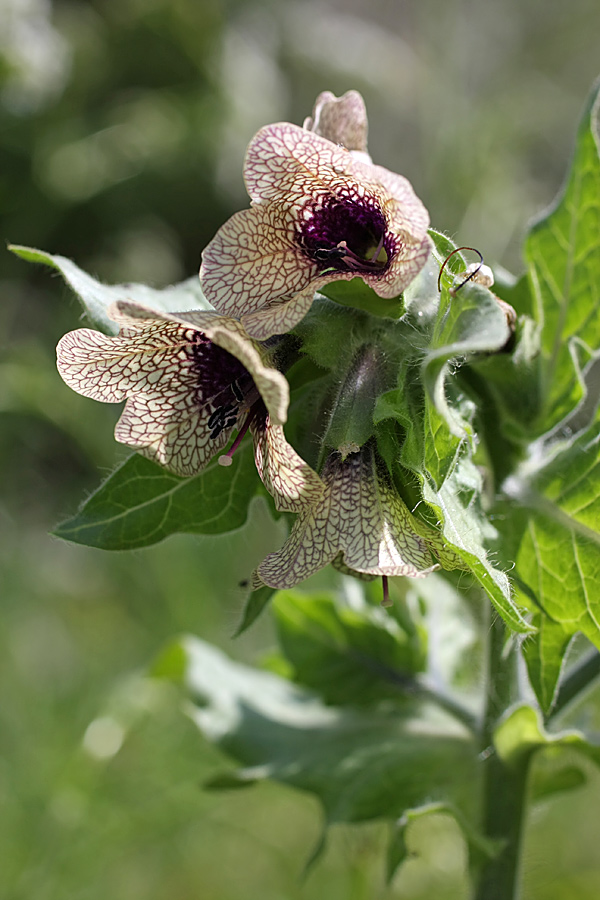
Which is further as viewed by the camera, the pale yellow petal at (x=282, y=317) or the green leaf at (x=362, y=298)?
the green leaf at (x=362, y=298)

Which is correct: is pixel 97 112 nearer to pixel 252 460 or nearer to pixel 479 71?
pixel 479 71

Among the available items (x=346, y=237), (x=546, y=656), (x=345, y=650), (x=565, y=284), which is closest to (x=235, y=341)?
(x=346, y=237)

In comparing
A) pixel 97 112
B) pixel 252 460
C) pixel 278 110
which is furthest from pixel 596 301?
pixel 278 110

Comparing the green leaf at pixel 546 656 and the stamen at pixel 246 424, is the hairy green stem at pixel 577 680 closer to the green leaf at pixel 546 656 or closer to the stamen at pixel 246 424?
the green leaf at pixel 546 656

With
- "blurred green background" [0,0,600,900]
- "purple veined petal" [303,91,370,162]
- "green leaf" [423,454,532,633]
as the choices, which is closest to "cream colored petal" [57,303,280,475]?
"green leaf" [423,454,532,633]

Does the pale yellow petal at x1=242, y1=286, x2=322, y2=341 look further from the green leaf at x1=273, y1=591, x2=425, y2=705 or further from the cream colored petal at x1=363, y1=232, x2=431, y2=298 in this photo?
the green leaf at x1=273, y1=591, x2=425, y2=705

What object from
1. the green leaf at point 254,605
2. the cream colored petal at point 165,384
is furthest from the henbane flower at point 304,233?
the green leaf at point 254,605
